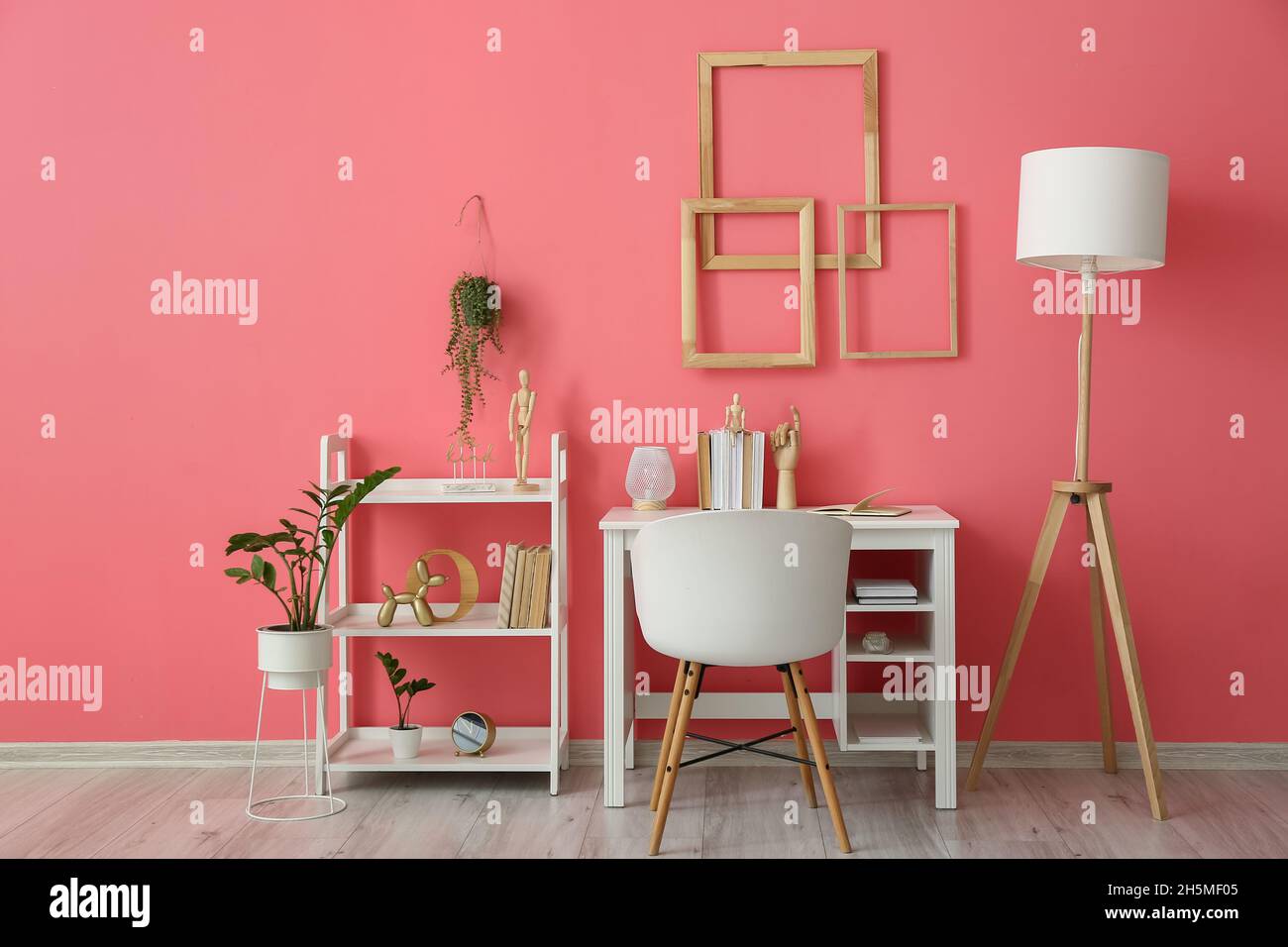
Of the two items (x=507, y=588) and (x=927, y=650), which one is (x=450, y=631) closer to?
(x=507, y=588)

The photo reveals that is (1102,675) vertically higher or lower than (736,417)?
lower

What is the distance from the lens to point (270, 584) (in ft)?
9.80

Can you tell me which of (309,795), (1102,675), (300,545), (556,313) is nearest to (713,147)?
(556,313)

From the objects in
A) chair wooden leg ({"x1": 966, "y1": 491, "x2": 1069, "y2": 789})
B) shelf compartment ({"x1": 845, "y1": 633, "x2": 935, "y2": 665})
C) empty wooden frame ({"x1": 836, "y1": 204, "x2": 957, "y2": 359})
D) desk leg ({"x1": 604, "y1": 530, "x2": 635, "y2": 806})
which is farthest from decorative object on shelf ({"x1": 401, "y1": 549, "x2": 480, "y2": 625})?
chair wooden leg ({"x1": 966, "y1": 491, "x2": 1069, "y2": 789})

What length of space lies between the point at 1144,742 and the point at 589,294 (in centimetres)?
192

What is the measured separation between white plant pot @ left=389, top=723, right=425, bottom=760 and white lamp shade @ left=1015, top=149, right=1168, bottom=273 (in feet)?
6.81

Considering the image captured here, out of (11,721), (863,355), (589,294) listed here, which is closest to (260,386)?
(589,294)

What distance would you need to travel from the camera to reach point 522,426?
3389mm

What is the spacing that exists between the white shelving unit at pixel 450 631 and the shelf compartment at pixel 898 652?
2.56 ft

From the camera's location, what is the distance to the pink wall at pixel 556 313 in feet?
11.1

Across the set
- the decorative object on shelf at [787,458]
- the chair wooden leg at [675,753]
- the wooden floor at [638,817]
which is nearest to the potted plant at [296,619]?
the wooden floor at [638,817]

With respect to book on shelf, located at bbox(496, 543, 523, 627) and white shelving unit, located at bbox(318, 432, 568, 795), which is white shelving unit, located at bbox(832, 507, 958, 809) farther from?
book on shelf, located at bbox(496, 543, 523, 627)

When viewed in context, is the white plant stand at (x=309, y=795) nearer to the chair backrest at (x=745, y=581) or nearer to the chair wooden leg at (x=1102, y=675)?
the chair backrest at (x=745, y=581)

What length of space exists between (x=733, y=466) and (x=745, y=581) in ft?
2.54
